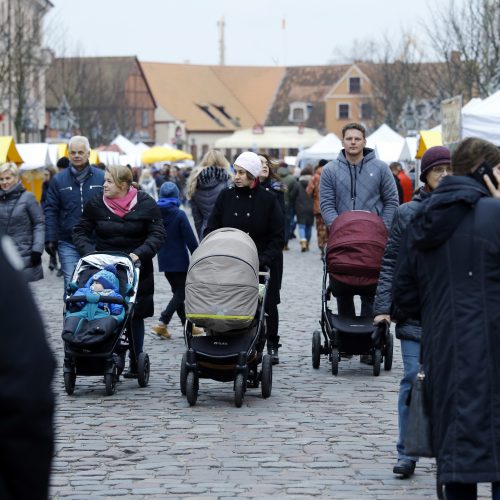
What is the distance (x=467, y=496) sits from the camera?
17.0 feet

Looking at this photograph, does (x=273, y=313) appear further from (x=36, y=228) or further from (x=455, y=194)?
(x=455, y=194)

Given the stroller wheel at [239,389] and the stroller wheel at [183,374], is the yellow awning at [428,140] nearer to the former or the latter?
the stroller wheel at [183,374]

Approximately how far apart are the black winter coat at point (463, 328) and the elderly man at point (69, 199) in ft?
23.0

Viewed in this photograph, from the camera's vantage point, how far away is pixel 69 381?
9.98m

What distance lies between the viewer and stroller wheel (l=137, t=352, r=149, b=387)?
10305mm

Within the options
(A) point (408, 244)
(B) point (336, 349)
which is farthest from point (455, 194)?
(B) point (336, 349)

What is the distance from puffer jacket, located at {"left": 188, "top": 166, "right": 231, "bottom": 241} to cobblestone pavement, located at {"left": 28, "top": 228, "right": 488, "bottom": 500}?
1.79m

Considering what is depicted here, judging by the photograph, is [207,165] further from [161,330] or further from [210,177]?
[161,330]

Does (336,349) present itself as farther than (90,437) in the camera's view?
Yes

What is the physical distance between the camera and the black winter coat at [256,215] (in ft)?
35.6

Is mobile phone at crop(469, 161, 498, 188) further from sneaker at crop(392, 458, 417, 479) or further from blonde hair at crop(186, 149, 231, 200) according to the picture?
blonde hair at crop(186, 149, 231, 200)

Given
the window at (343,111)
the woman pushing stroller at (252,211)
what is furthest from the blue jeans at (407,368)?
the window at (343,111)

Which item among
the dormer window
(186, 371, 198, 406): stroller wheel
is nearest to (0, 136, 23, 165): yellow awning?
(186, 371, 198, 406): stroller wheel

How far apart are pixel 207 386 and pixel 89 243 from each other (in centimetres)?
142
